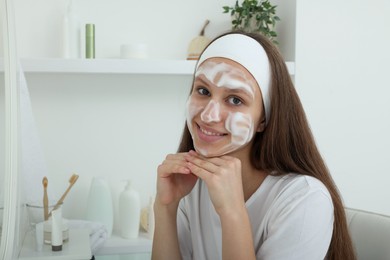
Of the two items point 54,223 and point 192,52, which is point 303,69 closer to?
point 192,52

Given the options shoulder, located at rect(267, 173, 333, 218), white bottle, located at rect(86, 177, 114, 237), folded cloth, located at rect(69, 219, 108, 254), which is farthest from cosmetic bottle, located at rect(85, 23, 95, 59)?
shoulder, located at rect(267, 173, 333, 218)

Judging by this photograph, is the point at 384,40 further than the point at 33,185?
Yes

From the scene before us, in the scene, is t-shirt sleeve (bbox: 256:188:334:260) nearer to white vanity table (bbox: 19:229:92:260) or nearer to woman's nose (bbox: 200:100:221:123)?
woman's nose (bbox: 200:100:221:123)

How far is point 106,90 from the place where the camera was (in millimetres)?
2318

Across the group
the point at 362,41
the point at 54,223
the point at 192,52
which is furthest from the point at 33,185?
A: the point at 362,41

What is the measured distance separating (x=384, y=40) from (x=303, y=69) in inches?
15.1

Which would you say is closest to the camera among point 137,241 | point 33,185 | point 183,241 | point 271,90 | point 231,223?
point 231,223

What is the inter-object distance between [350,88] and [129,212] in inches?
41.9

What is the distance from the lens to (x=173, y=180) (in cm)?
130

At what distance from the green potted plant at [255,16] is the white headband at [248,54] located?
1.00 m

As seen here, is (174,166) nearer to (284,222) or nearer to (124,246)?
(284,222)

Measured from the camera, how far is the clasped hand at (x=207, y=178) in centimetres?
113

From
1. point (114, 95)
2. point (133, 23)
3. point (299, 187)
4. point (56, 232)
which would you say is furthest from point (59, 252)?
point (133, 23)

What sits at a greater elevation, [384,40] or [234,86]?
[384,40]
